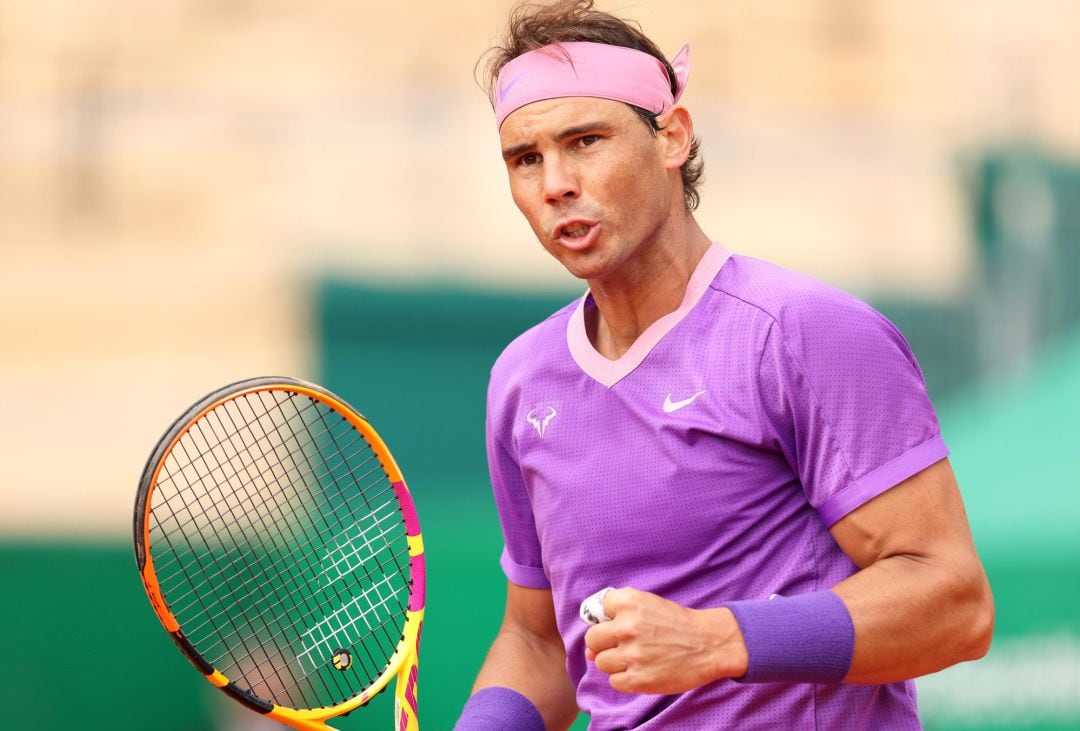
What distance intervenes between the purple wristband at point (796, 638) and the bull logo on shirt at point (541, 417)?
53 cm

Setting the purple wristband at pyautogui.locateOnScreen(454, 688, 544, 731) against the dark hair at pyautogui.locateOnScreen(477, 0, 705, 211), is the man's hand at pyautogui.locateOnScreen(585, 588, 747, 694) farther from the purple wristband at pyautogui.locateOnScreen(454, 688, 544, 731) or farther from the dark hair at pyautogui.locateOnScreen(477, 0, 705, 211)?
the dark hair at pyautogui.locateOnScreen(477, 0, 705, 211)

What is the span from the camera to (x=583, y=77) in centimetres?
247

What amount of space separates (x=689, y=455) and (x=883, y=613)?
0.38 metres

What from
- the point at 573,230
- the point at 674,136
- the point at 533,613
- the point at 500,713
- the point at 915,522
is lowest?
the point at 500,713

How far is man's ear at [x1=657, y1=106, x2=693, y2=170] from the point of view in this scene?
2.54 meters

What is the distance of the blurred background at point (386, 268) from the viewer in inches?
230

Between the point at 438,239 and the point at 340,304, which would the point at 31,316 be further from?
the point at 438,239

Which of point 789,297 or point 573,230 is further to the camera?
point 573,230

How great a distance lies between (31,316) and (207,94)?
125 centimetres

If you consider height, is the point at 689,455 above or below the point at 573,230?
below

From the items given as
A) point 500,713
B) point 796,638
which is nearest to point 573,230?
point 796,638

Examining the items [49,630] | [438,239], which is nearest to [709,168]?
[438,239]

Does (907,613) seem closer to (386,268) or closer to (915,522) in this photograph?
(915,522)

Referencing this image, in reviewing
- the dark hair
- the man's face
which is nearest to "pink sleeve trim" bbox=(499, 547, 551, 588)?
the man's face
